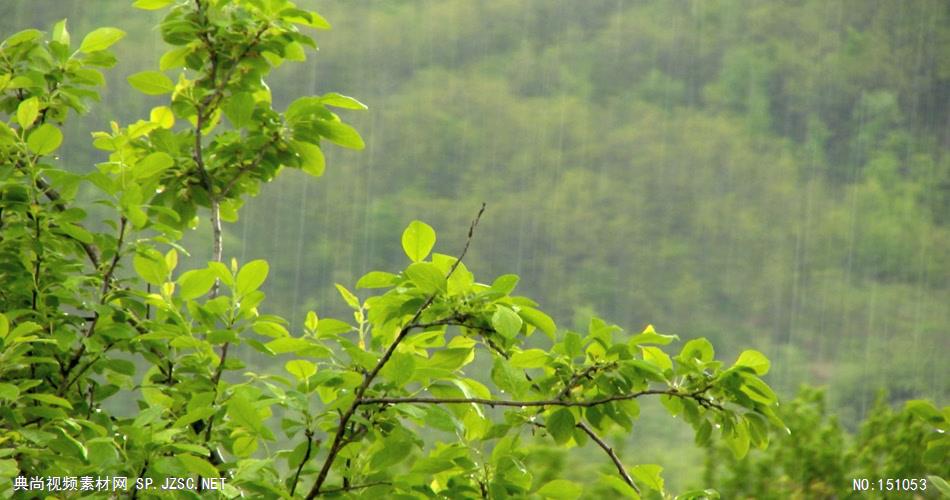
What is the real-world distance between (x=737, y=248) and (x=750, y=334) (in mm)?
2235

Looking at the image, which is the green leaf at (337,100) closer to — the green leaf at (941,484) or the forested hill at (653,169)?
the green leaf at (941,484)

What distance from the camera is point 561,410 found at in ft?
2.71

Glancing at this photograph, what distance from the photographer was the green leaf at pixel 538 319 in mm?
783

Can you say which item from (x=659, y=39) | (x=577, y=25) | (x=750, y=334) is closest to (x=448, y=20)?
(x=577, y=25)

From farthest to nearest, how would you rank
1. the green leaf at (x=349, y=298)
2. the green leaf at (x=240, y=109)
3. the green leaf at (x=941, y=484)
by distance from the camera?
the green leaf at (x=240, y=109) < the green leaf at (x=349, y=298) < the green leaf at (x=941, y=484)

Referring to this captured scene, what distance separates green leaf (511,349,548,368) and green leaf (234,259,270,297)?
9.0 inches

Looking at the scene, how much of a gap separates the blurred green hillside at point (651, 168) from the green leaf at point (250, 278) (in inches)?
563

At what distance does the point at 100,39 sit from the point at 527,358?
59 centimetres

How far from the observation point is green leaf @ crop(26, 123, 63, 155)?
913mm

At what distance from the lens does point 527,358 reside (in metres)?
0.80

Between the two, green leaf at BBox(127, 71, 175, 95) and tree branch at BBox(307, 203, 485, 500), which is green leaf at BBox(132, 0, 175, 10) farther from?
tree branch at BBox(307, 203, 485, 500)

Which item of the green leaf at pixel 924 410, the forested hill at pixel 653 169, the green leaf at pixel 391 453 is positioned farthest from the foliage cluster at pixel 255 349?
the forested hill at pixel 653 169

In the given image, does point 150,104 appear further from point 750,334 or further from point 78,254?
point 78,254

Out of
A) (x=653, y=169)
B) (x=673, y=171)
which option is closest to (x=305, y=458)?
(x=653, y=169)
